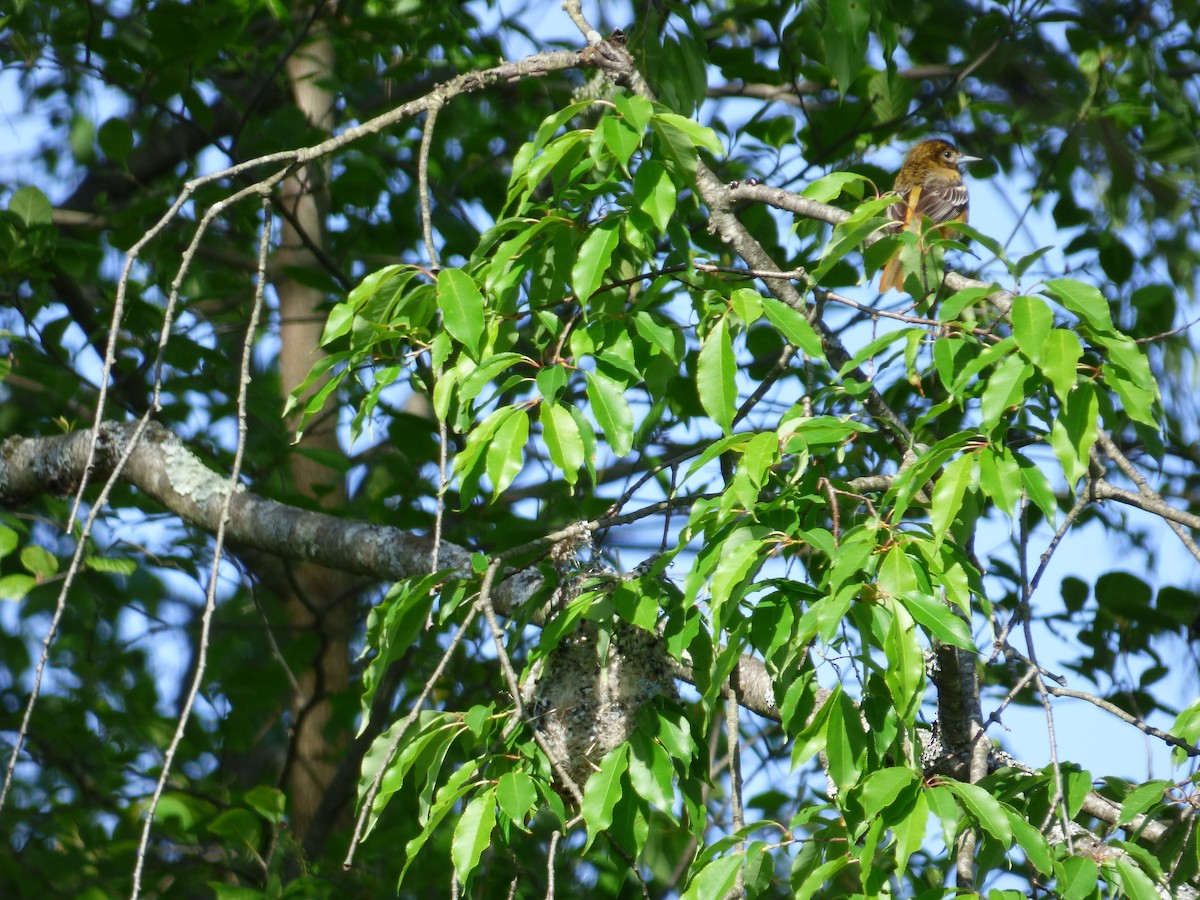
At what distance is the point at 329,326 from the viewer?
184 cm

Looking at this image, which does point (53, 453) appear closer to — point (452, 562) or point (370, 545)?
point (370, 545)

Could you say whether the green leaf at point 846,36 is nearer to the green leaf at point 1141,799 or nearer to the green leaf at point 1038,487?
the green leaf at point 1038,487

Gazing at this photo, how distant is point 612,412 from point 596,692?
48 cm

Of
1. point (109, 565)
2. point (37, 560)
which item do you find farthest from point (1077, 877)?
point (109, 565)

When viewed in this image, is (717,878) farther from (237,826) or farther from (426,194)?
(237,826)

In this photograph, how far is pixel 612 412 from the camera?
1629 mm

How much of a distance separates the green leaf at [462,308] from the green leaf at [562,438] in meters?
0.13

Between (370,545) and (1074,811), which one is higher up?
(370,545)

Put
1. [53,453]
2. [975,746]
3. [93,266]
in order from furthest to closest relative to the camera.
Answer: [93,266]
[53,453]
[975,746]

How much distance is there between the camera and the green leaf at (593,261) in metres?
1.64

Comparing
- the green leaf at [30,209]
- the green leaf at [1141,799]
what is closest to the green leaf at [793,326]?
the green leaf at [1141,799]

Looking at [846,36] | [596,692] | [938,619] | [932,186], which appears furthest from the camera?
[932,186]

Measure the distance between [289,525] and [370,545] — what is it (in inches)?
10.7

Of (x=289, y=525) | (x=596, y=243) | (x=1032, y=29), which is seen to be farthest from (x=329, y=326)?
(x=1032, y=29)
